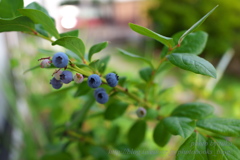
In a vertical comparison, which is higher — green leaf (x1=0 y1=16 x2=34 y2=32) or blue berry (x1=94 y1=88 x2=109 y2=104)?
green leaf (x1=0 y1=16 x2=34 y2=32)

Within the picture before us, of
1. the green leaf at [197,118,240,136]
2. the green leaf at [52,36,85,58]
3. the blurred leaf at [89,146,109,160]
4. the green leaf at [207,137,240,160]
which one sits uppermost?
the green leaf at [52,36,85,58]

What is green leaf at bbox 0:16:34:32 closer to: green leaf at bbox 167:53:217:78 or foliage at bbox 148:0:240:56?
green leaf at bbox 167:53:217:78

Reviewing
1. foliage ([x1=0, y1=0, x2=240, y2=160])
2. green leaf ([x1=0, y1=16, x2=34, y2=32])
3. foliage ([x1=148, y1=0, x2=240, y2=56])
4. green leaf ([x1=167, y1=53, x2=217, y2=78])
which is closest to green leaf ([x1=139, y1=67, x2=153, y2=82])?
foliage ([x1=0, y1=0, x2=240, y2=160])

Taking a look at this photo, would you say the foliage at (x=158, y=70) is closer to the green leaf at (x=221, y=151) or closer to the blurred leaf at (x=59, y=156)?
the green leaf at (x=221, y=151)

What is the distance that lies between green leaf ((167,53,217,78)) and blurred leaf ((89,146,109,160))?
33cm

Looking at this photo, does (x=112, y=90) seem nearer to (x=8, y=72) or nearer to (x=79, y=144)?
(x=79, y=144)

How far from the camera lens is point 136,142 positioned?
50 centimetres

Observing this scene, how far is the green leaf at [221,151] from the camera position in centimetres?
34

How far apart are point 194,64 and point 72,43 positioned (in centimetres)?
18

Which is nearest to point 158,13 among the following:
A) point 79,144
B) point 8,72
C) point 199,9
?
point 199,9

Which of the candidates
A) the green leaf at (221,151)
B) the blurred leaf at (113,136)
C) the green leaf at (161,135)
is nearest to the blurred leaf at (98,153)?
the blurred leaf at (113,136)

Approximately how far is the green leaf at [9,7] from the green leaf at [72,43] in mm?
105

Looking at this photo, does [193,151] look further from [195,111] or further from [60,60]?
[60,60]

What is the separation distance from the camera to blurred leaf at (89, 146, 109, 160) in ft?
1.84
